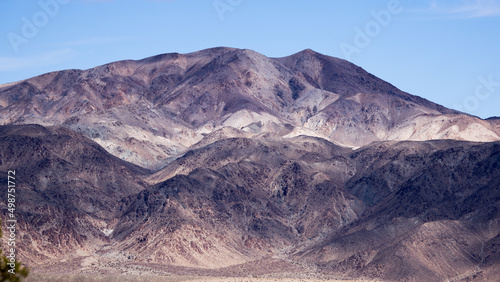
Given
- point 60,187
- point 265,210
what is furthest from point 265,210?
point 60,187

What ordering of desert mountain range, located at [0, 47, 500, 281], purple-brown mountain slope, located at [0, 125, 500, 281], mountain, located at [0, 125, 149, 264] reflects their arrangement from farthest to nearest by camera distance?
mountain, located at [0, 125, 149, 264], purple-brown mountain slope, located at [0, 125, 500, 281], desert mountain range, located at [0, 47, 500, 281]

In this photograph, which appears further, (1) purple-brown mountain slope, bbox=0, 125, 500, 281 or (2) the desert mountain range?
(1) purple-brown mountain slope, bbox=0, 125, 500, 281

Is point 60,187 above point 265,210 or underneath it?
above

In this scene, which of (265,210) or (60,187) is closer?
(60,187)

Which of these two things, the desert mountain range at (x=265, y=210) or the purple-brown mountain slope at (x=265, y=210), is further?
the purple-brown mountain slope at (x=265, y=210)

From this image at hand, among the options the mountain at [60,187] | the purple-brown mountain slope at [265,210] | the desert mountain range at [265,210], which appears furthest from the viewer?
the mountain at [60,187]

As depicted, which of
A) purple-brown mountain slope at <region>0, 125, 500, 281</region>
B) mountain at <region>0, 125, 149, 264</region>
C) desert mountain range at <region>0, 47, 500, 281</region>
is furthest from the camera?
mountain at <region>0, 125, 149, 264</region>

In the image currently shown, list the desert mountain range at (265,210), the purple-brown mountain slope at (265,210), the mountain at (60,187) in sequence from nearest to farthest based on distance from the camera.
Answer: the desert mountain range at (265,210) → the purple-brown mountain slope at (265,210) → the mountain at (60,187)

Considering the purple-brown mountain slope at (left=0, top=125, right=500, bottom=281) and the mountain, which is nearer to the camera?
the purple-brown mountain slope at (left=0, top=125, right=500, bottom=281)

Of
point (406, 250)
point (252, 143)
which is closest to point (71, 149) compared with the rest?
point (252, 143)

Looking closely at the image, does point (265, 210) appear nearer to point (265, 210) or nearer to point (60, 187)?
Result: point (265, 210)

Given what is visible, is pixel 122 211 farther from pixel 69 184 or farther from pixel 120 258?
pixel 120 258

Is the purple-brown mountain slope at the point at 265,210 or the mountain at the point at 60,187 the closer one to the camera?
the purple-brown mountain slope at the point at 265,210

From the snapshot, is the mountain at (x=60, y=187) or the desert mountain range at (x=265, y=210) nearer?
the desert mountain range at (x=265, y=210)
